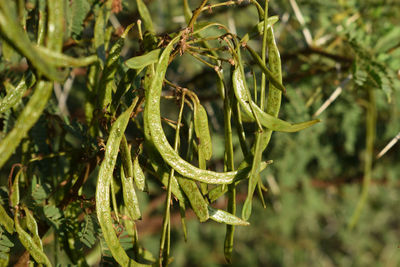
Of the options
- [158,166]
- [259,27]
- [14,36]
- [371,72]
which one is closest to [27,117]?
[14,36]

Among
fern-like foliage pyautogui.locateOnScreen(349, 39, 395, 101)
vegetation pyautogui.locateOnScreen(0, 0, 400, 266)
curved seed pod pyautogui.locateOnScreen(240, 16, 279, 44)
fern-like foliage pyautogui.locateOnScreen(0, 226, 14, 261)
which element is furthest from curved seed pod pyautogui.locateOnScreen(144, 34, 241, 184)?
fern-like foliage pyautogui.locateOnScreen(349, 39, 395, 101)

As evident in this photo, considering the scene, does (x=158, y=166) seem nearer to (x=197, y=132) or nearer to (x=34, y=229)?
(x=197, y=132)

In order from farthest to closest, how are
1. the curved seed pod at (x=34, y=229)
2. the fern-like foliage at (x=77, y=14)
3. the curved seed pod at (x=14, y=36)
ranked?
the fern-like foliage at (x=77, y=14) < the curved seed pod at (x=34, y=229) < the curved seed pod at (x=14, y=36)

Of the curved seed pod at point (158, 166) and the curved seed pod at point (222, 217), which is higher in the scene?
the curved seed pod at point (158, 166)

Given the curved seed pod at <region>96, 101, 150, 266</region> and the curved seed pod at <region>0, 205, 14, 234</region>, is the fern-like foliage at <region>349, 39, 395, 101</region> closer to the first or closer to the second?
the curved seed pod at <region>96, 101, 150, 266</region>

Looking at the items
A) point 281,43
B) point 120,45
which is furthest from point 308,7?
point 120,45

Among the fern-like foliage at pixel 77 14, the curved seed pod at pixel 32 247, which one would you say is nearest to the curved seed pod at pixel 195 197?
the curved seed pod at pixel 32 247

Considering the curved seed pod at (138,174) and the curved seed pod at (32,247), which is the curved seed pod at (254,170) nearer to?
the curved seed pod at (138,174)
